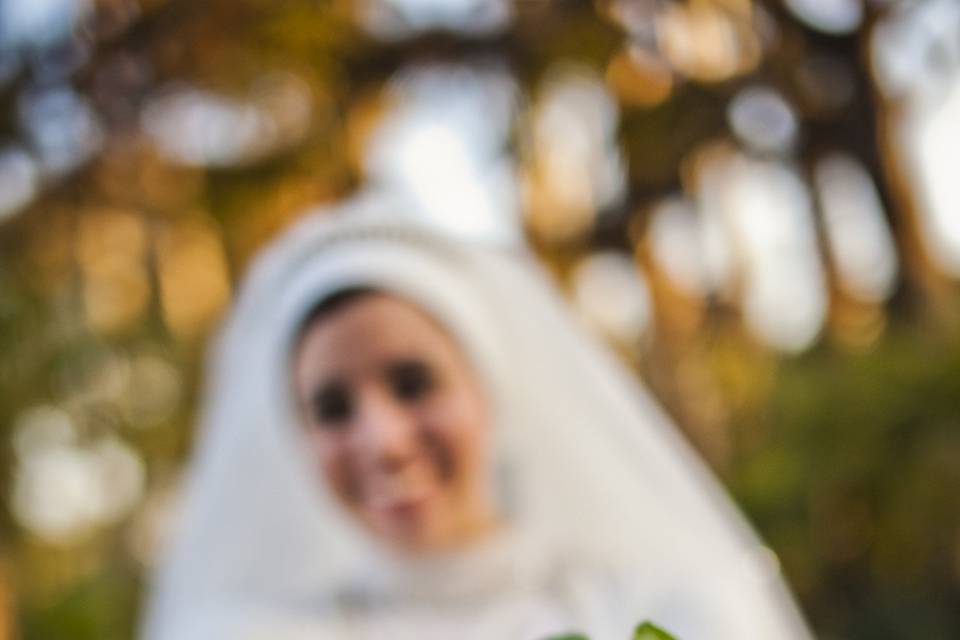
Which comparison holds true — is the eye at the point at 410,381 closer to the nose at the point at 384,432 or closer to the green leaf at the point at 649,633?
the nose at the point at 384,432

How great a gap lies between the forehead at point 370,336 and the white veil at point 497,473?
0.11 ft

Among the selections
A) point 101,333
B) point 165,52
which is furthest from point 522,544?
point 101,333

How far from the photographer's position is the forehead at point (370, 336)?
1.87 meters

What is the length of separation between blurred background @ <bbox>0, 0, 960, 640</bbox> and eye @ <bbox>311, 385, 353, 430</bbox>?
1.64m

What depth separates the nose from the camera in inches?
Result: 71.1

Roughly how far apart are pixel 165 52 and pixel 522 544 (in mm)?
3175

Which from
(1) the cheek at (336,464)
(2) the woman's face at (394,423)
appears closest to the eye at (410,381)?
(2) the woman's face at (394,423)

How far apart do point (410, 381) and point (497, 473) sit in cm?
29

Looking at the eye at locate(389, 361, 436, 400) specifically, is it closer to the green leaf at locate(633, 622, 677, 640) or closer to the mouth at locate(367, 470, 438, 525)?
the mouth at locate(367, 470, 438, 525)

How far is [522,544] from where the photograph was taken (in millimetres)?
1922

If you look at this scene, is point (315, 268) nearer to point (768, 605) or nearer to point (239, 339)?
point (239, 339)

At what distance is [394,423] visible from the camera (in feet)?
5.97

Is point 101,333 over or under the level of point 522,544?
over

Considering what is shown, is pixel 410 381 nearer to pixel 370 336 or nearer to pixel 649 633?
pixel 370 336
